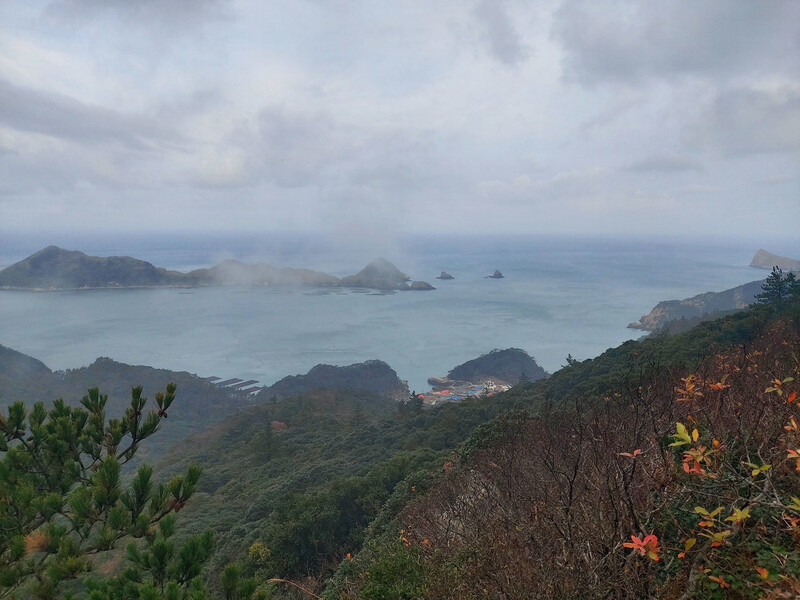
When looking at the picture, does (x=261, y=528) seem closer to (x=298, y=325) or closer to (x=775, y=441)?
(x=775, y=441)

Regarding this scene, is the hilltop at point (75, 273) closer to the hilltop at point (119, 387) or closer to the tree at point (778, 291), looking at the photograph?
the hilltop at point (119, 387)

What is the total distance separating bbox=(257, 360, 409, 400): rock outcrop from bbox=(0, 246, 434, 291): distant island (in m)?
44.7

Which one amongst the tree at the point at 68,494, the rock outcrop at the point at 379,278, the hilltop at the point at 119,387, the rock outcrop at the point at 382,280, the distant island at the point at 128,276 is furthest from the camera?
the rock outcrop at the point at 379,278

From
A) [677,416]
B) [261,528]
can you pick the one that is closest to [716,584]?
[677,416]

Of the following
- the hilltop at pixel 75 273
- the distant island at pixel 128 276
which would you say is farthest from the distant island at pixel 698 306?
the hilltop at pixel 75 273

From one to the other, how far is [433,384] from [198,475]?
3734cm

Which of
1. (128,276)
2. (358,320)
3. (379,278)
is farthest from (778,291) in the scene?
(128,276)

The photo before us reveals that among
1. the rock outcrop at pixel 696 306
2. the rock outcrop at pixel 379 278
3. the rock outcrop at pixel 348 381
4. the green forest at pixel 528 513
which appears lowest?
the rock outcrop at pixel 348 381

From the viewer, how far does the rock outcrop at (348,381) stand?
39.2m

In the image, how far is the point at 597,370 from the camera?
649 inches

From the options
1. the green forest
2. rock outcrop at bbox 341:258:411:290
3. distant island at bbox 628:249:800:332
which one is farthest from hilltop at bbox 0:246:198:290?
the green forest

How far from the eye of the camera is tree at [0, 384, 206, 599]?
8.98ft

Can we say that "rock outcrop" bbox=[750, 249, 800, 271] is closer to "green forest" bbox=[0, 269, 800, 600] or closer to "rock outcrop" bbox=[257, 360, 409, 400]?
"rock outcrop" bbox=[257, 360, 409, 400]

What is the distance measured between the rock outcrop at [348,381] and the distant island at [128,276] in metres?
44.7
